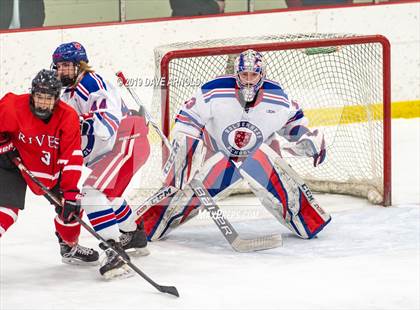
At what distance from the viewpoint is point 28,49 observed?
6305 millimetres

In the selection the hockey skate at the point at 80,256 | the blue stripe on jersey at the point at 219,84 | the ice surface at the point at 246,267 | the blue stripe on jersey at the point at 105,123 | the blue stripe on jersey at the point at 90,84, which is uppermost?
the blue stripe on jersey at the point at 90,84

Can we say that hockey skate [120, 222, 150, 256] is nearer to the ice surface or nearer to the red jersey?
the ice surface

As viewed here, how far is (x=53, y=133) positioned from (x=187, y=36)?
2.58 metres

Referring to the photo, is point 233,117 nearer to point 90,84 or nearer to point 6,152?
point 90,84

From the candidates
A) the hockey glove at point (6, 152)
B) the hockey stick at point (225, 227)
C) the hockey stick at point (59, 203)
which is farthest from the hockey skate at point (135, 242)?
the hockey glove at point (6, 152)

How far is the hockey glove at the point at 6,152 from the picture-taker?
425 centimetres

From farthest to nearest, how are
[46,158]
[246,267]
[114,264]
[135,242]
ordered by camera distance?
[135,242]
[246,267]
[114,264]
[46,158]

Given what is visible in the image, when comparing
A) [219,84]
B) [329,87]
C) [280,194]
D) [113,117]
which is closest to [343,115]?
[329,87]

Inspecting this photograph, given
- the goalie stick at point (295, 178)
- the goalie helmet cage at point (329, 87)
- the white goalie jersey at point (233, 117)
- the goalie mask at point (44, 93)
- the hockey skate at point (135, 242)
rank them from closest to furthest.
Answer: the goalie mask at point (44, 93) → the hockey skate at point (135, 242) → the white goalie jersey at point (233, 117) → the goalie stick at point (295, 178) → the goalie helmet cage at point (329, 87)

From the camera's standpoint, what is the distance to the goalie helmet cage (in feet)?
17.8

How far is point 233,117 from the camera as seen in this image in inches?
194

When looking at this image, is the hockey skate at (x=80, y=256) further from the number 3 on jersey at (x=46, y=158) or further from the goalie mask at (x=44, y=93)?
the goalie mask at (x=44, y=93)

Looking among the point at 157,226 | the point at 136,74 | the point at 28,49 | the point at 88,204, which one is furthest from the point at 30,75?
the point at 88,204

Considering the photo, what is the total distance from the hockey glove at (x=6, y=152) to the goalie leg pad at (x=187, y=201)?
0.87m
